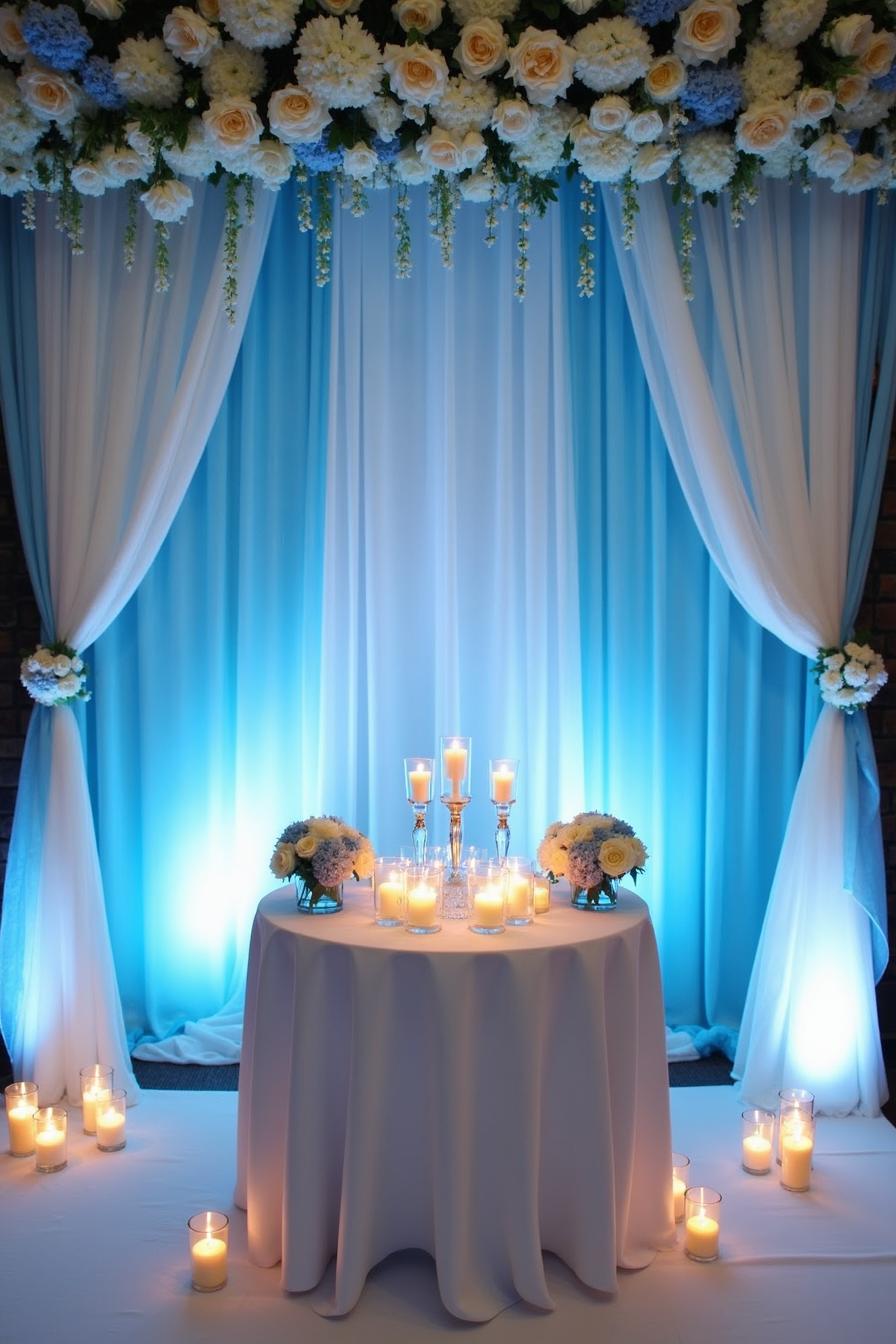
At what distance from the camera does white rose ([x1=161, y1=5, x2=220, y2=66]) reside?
2.54 metres

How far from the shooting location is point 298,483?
3.55 meters

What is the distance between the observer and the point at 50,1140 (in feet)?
8.96

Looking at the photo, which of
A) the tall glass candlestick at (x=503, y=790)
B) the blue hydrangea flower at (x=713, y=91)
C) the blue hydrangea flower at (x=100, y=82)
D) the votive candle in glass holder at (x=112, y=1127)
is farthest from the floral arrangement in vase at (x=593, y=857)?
the blue hydrangea flower at (x=100, y=82)

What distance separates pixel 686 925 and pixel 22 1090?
6.79 ft

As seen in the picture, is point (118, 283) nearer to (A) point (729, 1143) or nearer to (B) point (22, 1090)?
(B) point (22, 1090)

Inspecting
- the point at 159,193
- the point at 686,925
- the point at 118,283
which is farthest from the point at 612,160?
the point at 686,925

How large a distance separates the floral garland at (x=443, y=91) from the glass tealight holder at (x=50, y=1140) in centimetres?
239

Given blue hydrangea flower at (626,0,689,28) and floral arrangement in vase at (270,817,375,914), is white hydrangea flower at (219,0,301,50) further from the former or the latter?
floral arrangement in vase at (270,817,375,914)

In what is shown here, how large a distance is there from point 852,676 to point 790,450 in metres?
0.69

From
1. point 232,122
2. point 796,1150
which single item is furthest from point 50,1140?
point 232,122

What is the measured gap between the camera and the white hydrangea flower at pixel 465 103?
2.67 metres

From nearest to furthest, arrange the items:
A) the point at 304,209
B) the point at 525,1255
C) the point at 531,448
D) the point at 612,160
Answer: the point at 525,1255 → the point at 612,160 → the point at 304,209 → the point at 531,448

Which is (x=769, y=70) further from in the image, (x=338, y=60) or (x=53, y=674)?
(x=53, y=674)

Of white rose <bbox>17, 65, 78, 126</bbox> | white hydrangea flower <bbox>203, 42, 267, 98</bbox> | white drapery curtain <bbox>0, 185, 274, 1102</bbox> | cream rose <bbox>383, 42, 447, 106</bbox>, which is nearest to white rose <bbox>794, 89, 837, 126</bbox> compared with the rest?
cream rose <bbox>383, 42, 447, 106</bbox>
